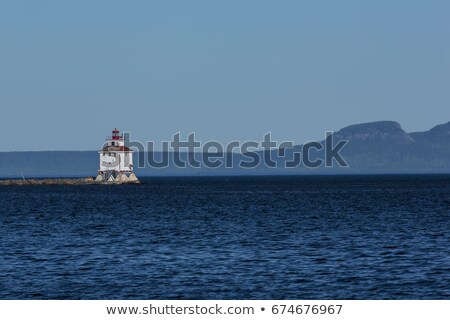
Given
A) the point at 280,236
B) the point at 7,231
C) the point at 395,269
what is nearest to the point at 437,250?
the point at 395,269

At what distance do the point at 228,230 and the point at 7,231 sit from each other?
16.2 meters

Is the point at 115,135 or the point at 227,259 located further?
the point at 115,135

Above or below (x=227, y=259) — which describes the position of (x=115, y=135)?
above

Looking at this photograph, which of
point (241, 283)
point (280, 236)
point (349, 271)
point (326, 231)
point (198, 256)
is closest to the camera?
point (241, 283)

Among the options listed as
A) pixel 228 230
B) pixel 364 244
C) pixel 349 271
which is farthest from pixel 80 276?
pixel 228 230

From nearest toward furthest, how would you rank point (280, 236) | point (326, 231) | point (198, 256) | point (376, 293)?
1. point (376, 293)
2. point (198, 256)
3. point (280, 236)
4. point (326, 231)

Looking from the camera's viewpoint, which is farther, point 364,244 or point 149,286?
point 364,244

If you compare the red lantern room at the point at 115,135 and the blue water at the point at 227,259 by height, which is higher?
the red lantern room at the point at 115,135

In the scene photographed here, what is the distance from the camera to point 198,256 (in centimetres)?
4284

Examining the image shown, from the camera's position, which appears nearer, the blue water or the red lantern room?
the blue water

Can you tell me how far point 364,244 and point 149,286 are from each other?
764 inches

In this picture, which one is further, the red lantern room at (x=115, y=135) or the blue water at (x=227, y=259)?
the red lantern room at (x=115, y=135)

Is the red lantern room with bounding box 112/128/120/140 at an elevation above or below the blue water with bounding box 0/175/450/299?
above

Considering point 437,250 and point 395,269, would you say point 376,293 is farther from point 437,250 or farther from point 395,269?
point 437,250
